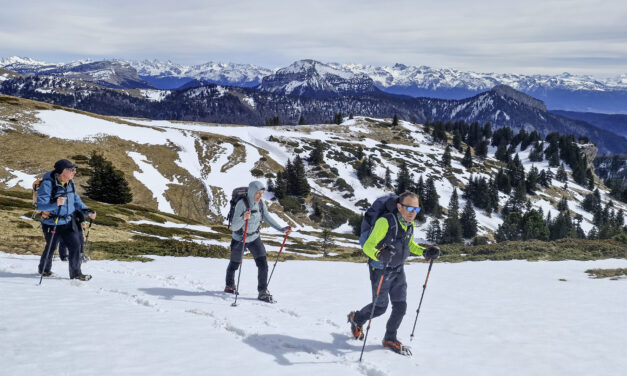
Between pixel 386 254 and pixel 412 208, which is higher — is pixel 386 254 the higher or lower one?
the lower one

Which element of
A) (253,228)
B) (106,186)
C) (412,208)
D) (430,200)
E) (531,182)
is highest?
(412,208)

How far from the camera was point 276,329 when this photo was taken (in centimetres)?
834

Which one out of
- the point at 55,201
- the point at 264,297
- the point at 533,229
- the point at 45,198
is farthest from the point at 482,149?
the point at 45,198

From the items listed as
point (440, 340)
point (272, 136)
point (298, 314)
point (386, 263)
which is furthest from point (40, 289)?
point (272, 136)

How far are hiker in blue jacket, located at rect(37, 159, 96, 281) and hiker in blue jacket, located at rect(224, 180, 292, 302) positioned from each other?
4.04 m

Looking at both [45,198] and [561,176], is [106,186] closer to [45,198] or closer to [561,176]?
[45,198]

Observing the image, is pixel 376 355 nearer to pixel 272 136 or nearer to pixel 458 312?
pixel 458 312

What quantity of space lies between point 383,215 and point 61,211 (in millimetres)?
8792

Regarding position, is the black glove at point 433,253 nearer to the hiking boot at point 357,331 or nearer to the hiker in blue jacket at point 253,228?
the hiking boot at point 357,331

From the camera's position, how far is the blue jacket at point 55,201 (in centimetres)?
967

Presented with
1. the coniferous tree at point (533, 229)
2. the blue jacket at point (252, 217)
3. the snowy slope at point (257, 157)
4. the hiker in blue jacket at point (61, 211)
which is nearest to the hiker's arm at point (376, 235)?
the blue jacket at point (252, 217)

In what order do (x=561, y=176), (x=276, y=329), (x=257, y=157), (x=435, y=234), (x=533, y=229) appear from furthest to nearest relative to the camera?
(x=561, y=176) < (x=257, y=157) < (x=435, y=234) < (x=533, y=229) < (x=276, y=329)

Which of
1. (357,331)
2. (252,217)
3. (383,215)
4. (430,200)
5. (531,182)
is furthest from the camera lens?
(531,182)

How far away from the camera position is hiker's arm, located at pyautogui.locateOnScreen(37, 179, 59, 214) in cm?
964
